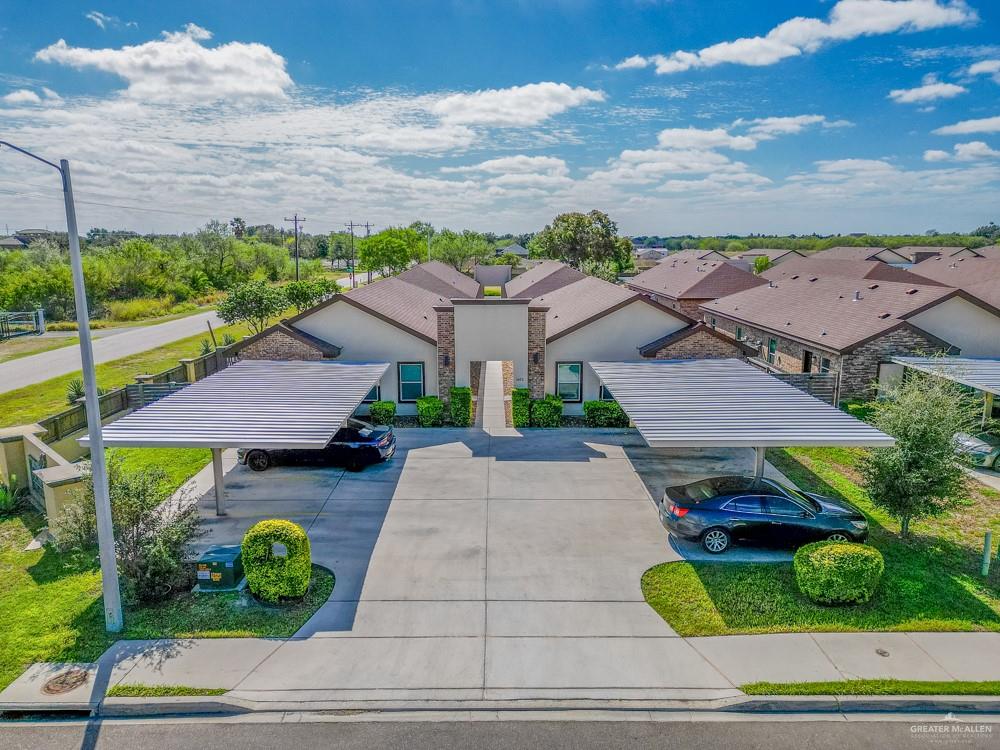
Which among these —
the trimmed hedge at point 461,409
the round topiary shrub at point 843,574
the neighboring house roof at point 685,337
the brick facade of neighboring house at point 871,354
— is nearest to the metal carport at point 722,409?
the neighboring house roof at point 685,337

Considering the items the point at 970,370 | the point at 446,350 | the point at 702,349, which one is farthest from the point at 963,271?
the point at 446,350

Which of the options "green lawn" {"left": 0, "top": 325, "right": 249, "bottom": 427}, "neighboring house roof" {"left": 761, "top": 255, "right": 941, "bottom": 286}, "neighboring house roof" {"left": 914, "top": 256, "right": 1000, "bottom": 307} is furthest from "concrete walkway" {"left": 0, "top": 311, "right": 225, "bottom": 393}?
"neighboring house roof" {"left": 914, "top": 256, "right": 1000, "bottom": 307}

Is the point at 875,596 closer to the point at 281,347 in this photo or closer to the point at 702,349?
the point at 702,349

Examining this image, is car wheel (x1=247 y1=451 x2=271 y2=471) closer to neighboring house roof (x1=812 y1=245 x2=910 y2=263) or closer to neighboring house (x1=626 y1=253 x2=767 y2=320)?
neighboring house (x1=626 y1=253 x2=767 y2=320)

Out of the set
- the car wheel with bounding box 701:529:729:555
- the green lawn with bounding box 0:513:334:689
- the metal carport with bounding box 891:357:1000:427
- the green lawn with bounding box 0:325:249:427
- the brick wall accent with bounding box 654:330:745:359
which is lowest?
the green lawn with bounding box 0:513:334:689

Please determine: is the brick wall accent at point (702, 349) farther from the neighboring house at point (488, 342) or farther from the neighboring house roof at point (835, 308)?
the neighboring house roof at point (835, 308)
